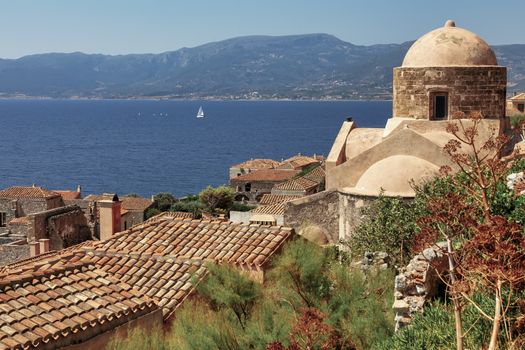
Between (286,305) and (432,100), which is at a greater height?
(432,100)

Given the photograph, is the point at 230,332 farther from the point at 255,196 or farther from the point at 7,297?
the point at 255,196

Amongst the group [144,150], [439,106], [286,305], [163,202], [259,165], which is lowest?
[144,150]

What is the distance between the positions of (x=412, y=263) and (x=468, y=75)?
36.8 feet

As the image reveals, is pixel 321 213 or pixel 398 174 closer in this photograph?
pixel 398 174

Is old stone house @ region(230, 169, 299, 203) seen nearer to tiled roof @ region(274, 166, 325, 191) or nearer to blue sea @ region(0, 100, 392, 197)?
tiled roof @ region(274, 166, 325, 191)

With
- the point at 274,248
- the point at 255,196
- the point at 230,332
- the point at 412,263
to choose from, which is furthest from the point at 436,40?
the point at 255,196

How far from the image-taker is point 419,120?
1828 centimetres

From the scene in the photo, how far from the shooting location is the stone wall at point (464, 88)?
18.0m

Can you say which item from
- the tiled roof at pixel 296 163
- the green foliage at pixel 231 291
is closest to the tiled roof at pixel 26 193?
the tiled roof at pixel 296 163

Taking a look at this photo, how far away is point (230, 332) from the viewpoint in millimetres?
7145

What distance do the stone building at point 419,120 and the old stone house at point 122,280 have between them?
20.7ft

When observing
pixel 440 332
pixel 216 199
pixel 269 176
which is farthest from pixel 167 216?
pixel 269 176

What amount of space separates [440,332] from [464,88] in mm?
12838

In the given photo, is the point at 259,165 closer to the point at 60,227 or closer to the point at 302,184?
the point at 302,184
